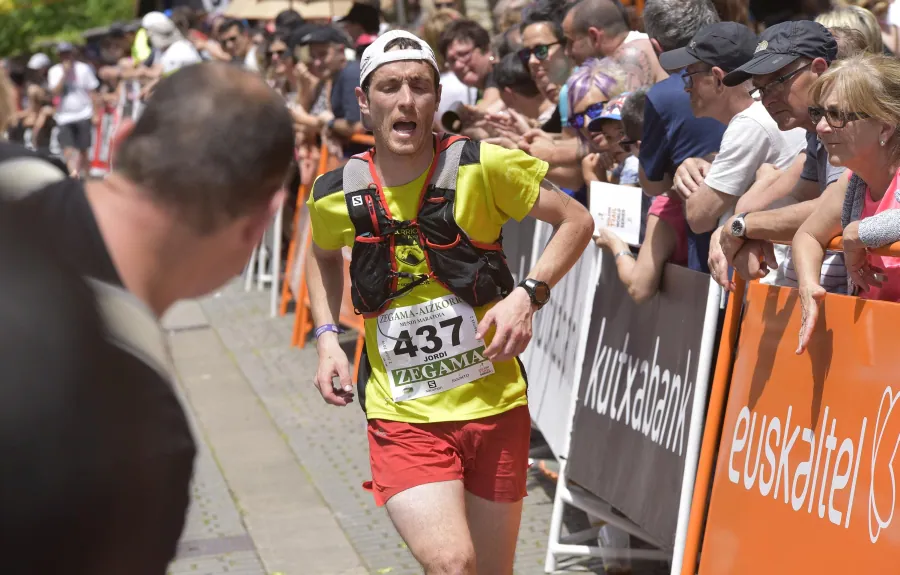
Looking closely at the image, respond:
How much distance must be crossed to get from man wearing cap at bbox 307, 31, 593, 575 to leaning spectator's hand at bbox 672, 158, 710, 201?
0.82m

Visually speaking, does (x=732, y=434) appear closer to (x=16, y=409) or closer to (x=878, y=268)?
(x=878, y=268)

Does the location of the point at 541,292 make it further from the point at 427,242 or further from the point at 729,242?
the point at 729,242

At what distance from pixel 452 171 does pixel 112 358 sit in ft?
8.74

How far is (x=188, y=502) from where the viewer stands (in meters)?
1.76

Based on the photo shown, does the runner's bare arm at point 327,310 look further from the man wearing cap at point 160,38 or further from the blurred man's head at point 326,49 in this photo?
the man wearing cap at point 160,38

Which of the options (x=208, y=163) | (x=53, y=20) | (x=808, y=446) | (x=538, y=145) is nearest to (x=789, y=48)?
(x=808, y=446)

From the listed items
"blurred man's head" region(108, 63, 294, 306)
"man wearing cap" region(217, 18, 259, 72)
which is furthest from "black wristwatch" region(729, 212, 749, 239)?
"man wearing cap" region(217, 18, 259, 72)

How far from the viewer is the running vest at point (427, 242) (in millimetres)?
4148

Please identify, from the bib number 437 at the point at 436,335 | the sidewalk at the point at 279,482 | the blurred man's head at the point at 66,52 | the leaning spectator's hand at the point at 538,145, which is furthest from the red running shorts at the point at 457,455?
the blurred man's head at the point at 66,52

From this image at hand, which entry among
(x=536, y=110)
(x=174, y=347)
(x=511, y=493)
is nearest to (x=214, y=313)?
(x=174, y=347)

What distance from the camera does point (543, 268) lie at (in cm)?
426

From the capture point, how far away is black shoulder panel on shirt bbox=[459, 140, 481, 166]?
4.20 m

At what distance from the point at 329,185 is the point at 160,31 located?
48.6 feet

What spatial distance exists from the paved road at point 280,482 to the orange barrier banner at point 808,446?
153 cm
